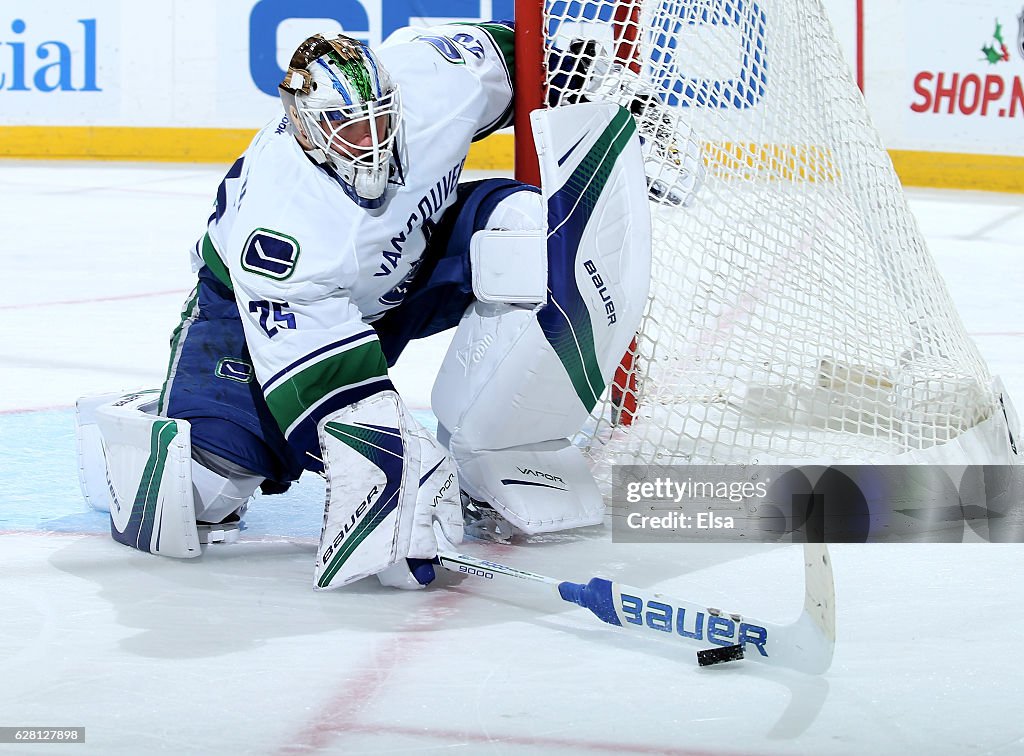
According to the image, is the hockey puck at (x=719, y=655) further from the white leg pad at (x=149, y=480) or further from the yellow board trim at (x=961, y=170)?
the yellow board trim at (x=961, y=170)

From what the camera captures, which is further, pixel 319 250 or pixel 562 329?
pixel 562 329

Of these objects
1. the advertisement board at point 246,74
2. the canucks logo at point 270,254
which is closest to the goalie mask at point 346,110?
the canucks logo at point 270,254

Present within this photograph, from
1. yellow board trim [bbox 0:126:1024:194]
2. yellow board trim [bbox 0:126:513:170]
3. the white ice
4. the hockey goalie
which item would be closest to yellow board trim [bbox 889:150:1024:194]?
yellow board trim [bbox 0:126:1024:194]

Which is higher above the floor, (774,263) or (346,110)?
(346,110)

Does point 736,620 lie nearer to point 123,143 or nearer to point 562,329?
point 562,329

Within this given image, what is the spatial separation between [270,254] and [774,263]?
3.46ft

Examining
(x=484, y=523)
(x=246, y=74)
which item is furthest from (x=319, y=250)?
(x=246, y=74)

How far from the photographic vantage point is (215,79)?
834 centimetres

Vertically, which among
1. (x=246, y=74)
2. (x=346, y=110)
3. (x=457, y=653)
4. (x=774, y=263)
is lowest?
(x=457, y=653)

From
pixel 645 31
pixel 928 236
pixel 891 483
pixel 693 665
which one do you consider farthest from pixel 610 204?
pixel 928 236

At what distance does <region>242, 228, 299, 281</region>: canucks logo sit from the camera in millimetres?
2217

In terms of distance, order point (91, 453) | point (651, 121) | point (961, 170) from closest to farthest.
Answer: point (91, 453), point (651, 121), point (961, 170)

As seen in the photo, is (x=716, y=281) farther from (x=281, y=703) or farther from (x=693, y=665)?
(x=281, y=703)

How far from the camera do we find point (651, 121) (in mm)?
2848
